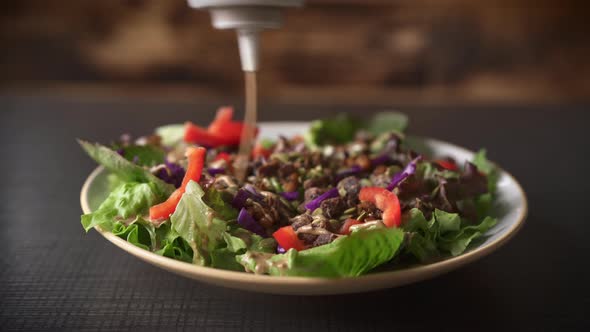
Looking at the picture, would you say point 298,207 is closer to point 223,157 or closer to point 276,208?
point 276,208

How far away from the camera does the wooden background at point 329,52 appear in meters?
4.99

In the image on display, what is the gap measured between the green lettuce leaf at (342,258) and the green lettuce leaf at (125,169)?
43 centimetres

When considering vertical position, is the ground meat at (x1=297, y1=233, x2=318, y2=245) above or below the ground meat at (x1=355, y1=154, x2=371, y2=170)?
above

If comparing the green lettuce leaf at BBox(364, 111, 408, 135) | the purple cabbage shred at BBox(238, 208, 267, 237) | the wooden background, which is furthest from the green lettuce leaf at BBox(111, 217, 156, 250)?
the wooden background

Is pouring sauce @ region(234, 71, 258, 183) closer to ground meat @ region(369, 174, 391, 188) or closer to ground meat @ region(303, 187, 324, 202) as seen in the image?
ground meat @ region(303, 187, 324, 202)

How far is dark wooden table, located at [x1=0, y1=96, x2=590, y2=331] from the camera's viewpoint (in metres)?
1.19

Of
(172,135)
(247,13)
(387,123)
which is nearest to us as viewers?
(247,13)

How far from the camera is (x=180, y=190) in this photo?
139 centimetres

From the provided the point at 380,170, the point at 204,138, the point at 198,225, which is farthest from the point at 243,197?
the point at 204,138

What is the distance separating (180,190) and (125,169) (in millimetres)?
237

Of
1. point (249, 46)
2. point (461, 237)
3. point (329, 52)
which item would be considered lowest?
point (329, 52)

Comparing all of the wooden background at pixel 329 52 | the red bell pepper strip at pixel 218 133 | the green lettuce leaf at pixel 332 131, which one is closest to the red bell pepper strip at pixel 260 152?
the red bell pepper strip at pixel 218 133

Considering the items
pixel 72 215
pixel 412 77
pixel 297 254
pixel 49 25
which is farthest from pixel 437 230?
pixel 49 25

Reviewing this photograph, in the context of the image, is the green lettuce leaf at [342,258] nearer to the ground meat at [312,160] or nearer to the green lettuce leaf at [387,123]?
the ground meat at [312,160]
